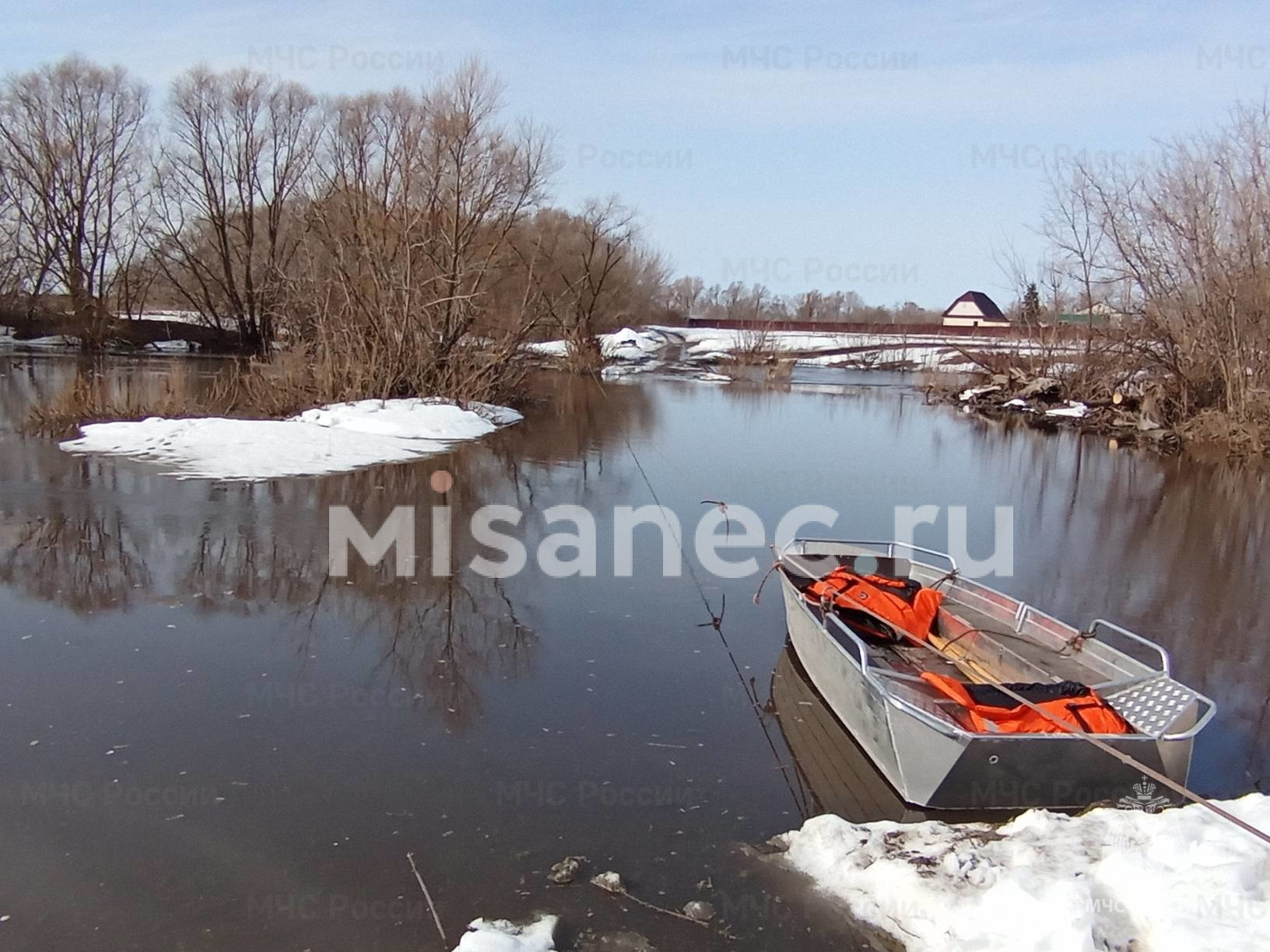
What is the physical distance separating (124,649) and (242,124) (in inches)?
1657

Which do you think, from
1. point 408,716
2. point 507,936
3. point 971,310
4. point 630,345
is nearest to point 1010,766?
point 507,936

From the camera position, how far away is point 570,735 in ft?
18.0

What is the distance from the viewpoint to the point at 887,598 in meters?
6.64

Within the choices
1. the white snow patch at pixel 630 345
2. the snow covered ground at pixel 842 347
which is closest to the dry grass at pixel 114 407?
the white snow patch at pixel 630 345

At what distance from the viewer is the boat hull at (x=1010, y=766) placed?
4.45 m

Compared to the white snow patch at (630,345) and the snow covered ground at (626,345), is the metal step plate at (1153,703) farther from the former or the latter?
the white snow patch at (630,345)

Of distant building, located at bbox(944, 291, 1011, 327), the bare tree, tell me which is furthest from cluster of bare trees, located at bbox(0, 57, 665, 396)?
distant building, located at bbox(944, 291, 1011, 327)

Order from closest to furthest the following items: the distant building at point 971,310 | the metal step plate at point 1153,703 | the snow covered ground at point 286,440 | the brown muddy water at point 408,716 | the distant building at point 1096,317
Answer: the brown muddy water at point 408,716, the metal step plate at point 1153,703, the snow covered ground at point 286,440, the distant building at point 1096,317, the distant building at point 971,310

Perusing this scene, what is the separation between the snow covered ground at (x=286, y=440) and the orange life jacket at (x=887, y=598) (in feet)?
26.1

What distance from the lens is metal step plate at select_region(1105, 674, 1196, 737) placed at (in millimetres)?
4902

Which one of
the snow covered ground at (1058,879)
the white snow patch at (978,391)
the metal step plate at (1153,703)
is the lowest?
the snow covered ground at (1058,879)

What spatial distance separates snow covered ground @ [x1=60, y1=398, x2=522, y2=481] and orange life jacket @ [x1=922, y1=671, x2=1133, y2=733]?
9.50 m

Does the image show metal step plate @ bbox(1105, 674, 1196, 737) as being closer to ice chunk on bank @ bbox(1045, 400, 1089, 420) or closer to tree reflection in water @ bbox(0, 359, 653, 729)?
tree reflection in water @ bbox(0, 359, 653, 729)

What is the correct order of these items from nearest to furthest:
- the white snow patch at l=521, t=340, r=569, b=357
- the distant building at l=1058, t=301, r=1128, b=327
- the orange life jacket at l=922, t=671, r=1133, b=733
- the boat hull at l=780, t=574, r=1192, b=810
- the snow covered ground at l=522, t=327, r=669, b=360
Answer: the boat hull at l=780, t=574, r=1192, b=810 < the orange life jacket at l=922, t=671, r=1133, b=733 < the distant building at l=1058, t=301, r=1128, b=327 < the white snow patch at l=521, t=340, r=569, b=357 < the snow covered ground at l=522, t=327, r=669, b=360
